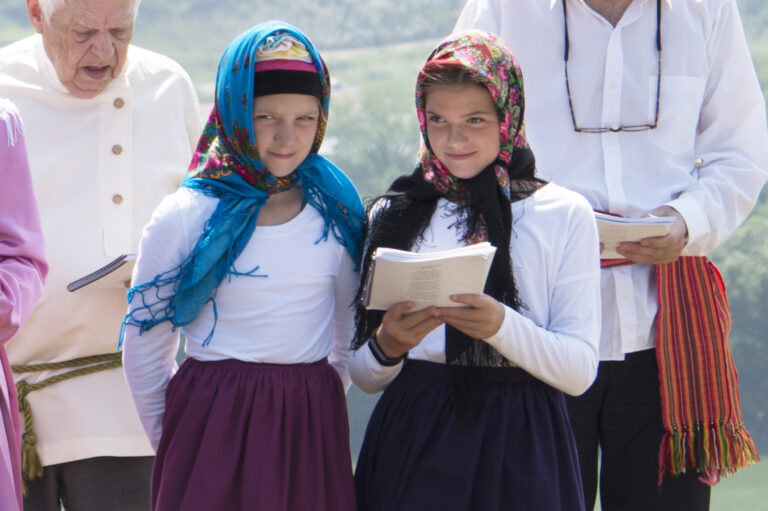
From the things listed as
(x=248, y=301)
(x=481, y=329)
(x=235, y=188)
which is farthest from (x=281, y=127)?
(x=481, y=329)

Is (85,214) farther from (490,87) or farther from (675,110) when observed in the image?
(675,110)

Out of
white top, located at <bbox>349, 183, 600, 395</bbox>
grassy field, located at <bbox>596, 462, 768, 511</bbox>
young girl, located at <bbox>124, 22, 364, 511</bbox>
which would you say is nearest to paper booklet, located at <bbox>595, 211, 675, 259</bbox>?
white top, located at <bbox>349, 183, 600, 395</bbox>

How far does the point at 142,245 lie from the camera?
2.25 m

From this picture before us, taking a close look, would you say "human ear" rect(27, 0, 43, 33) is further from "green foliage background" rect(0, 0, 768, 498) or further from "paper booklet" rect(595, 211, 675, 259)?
"green foliage background" rect(0, 0, 768, 498)

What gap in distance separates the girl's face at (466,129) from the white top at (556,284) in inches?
5.2

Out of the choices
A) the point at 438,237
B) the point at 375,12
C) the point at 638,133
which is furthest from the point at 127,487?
the point at 375,12

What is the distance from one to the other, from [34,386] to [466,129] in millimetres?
1332

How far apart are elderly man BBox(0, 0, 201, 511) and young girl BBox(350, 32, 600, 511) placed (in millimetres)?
768

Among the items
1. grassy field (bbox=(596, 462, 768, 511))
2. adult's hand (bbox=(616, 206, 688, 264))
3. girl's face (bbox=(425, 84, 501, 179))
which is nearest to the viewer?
girl's face (bbox=(425, 84, 501, 179))

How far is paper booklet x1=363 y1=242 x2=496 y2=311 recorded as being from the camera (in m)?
1.92

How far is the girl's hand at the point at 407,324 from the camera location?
2062mm

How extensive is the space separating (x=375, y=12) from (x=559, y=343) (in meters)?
7.55

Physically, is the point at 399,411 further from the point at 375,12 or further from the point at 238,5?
the point at 238,5

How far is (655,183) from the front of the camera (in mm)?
2775
